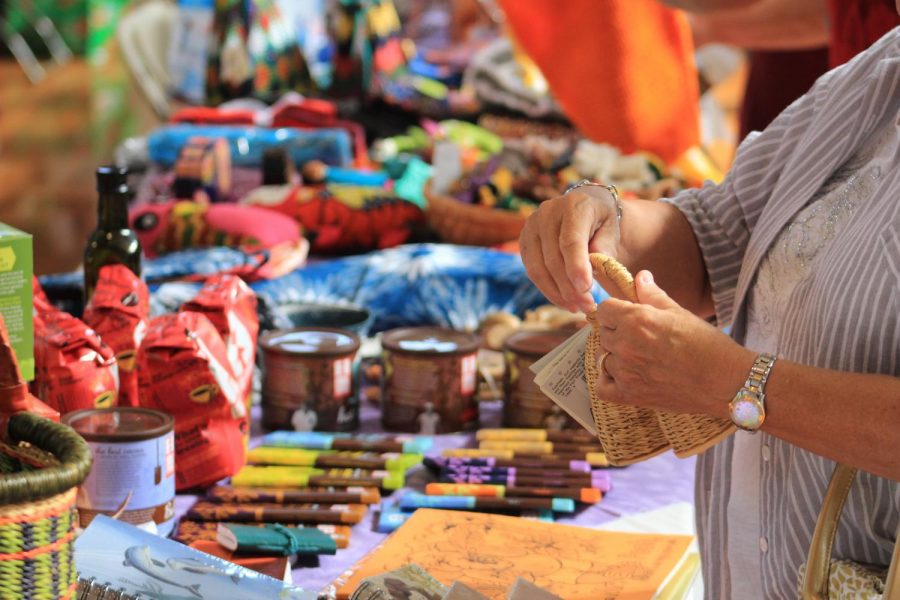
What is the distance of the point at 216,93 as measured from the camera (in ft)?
14.4

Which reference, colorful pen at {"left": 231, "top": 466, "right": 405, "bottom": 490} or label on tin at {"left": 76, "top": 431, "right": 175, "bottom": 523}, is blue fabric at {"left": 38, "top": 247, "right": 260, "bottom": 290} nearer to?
colorful pen at {"left": 231, "top": 466, "right": 405, "bottom": 490}

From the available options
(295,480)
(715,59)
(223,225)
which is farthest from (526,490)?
(715,59)

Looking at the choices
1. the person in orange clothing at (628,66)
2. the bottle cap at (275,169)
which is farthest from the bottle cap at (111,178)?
the person in orange clothing at (628,66)

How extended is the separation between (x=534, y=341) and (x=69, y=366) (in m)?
0.65

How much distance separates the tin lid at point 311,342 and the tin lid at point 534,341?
0.22 metres

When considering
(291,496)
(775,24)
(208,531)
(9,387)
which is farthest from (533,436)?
(775,24)

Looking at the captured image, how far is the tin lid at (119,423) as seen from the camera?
44.8 inches

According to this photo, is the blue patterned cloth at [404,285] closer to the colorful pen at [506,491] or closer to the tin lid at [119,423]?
the colorful pen at [506,491]

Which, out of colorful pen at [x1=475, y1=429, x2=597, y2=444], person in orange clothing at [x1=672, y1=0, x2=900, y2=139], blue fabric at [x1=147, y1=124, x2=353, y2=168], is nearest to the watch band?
colorful pen at [x1=475, y1=429, x2=597, y2=444]

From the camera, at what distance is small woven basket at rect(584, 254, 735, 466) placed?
3.19 feet

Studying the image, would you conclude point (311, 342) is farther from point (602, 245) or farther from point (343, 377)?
point (602, 245)

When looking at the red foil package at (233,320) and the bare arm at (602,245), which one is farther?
the red foil package at (233,320)

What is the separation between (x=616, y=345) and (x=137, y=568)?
43cm

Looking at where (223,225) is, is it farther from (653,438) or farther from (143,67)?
(143,67)
